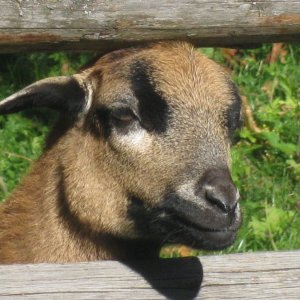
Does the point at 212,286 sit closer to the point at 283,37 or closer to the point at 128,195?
the point at 128,195

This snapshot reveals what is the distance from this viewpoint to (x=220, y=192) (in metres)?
5.32

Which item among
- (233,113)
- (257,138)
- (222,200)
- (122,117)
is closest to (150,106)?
(122,117)

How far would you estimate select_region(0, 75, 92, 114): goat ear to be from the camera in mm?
5633

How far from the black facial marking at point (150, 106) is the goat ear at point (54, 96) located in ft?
1.03

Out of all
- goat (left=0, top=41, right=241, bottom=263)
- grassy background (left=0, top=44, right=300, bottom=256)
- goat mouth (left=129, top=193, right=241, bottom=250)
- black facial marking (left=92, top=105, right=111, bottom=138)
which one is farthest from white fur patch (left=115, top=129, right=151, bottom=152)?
grassy background (left=0, top=44, right=300, bottom=256)

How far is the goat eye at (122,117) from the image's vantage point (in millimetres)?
5637

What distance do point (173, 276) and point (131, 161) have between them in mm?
672

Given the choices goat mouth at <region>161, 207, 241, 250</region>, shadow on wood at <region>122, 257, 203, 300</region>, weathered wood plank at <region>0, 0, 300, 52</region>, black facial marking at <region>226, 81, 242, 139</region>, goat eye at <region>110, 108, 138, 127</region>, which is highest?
weathered wood plank at <region>0, 0, 300, 52</region>

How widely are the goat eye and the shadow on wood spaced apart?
2.27 feet

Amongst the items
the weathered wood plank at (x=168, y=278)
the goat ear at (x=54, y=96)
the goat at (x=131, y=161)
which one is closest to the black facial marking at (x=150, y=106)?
the goat at (x=131, y=161)

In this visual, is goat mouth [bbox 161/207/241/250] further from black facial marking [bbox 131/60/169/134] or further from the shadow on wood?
black facial marking [bbox 131/60/169/134]

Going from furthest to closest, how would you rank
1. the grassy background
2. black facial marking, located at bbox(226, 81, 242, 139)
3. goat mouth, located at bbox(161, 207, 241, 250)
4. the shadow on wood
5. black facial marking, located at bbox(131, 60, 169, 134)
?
the grassy background, black facial marking, located at bbox(226, 81, 242, 139), black facial marking, located at bbox(131, 60, 169, 134), goat mouth, located at bbox(161, 207, 241, 250), the shadow on wood

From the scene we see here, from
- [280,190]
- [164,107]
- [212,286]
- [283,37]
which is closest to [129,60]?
[164,107]

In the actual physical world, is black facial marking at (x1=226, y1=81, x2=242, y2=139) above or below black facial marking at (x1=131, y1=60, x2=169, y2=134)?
below
